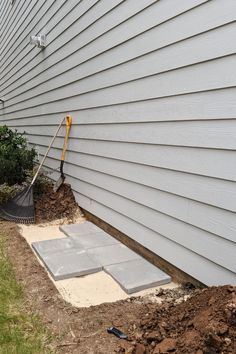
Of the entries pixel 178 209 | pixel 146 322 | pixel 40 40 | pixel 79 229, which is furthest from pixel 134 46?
pixel 40 40

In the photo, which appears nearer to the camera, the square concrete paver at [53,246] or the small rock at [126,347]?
the small rock at [126,347]

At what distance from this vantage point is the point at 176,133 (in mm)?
3037

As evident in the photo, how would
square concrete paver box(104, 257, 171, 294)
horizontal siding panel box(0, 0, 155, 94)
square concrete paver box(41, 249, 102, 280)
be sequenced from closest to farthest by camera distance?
square concrete paver box(104, 257, 171, 294)
square concrete paver box(41, 249, 102, 280)
horizontal siding panel box(0, 0, 155, 94)

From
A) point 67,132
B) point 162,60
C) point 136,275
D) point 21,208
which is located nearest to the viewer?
point 162,60

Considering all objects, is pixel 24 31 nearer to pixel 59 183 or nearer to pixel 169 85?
pixel 59 183

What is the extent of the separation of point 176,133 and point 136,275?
118 cm

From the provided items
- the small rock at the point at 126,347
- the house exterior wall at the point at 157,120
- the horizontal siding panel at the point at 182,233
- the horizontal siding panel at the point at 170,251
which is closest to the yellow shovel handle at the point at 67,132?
the house exterior wall at the point at 157,120

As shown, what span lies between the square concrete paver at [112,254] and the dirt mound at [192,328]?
102 cm

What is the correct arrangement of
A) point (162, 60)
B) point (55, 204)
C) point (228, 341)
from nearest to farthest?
point (228, 341)
point (162, 60)
point (55, 204)

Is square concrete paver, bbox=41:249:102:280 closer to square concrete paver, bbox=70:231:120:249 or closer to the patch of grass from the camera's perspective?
square concrete paver, bbox=70:231:120:249

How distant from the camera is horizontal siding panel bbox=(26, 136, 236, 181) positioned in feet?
8.43

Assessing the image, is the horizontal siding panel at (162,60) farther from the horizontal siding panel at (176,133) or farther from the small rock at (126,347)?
the small rock at (126,347)

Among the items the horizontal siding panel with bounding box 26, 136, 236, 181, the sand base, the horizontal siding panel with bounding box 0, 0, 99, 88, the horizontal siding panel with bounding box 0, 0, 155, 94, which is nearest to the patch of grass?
the sand base

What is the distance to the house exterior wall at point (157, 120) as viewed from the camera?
2592 mm
